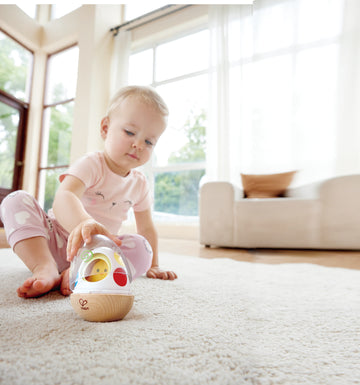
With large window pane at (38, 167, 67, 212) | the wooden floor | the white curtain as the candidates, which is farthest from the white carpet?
large window pane at (38, 167, 67, 212)

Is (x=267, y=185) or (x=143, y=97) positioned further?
(x=267, y=185)

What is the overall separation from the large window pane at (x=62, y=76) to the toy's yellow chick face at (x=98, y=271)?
4521 mm

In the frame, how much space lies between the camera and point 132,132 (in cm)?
81

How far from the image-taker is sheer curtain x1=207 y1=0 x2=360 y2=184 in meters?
2.82

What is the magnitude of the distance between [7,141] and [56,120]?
784 mm

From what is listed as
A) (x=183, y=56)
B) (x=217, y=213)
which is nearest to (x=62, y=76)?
(x=183, y=56)

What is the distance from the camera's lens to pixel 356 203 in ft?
6.23

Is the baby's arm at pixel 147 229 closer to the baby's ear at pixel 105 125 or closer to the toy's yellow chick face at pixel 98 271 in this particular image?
the baby's ear at pixel 105 125

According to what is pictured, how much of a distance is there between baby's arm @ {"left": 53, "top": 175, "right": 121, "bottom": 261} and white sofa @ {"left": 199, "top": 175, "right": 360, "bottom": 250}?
4.97 ft

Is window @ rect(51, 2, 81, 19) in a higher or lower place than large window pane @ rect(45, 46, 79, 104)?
higher

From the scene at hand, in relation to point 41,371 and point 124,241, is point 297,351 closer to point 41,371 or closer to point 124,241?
point 41,371

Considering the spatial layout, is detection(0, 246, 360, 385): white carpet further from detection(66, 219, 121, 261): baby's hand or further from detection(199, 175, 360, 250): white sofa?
detection(199, 175, 360, 250): white sofa

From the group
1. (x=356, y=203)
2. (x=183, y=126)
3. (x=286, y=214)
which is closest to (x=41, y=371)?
(x=286, y=214)

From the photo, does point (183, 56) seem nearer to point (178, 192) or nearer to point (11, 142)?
point (178, 192)
